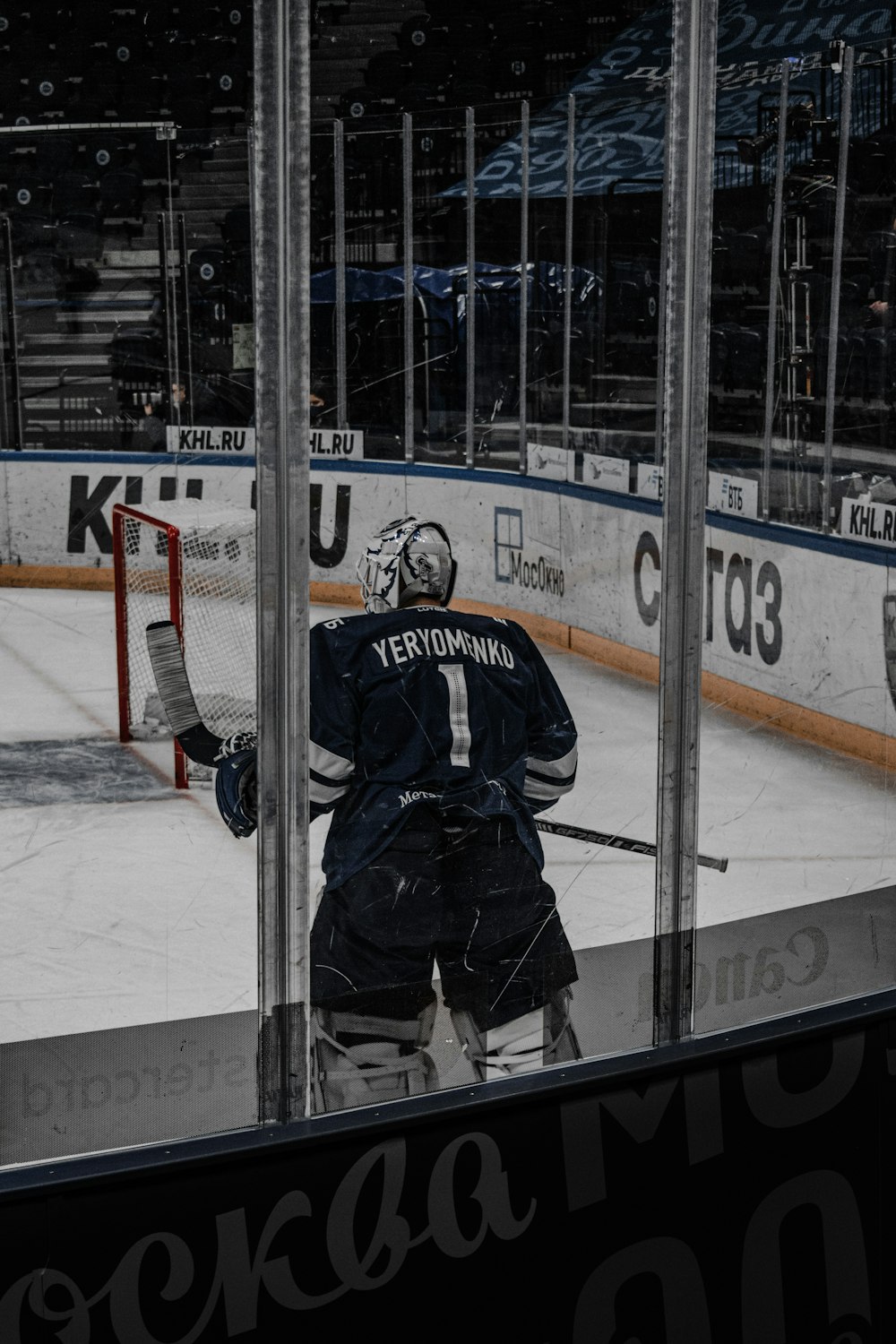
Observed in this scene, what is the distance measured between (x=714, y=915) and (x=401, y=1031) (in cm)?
46

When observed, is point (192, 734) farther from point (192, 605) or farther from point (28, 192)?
point (28, 192)

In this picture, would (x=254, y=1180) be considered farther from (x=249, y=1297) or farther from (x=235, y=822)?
(x=235, y=822)

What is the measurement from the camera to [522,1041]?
1521 mm

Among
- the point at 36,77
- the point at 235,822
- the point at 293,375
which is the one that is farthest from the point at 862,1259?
the point at 36,77

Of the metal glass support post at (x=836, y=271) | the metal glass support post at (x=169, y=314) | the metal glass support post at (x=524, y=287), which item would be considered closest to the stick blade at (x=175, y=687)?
the metal glass support post at (x=169, y=314)

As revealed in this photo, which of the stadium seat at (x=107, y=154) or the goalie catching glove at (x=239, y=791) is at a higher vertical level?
the stadium seat at (x=107, y=154)

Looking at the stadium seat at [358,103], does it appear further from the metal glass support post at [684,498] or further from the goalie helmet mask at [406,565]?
the goalie helmet mask at [406,565]

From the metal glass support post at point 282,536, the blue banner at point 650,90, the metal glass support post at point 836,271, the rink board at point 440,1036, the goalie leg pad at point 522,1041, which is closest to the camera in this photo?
the metal glass support post at point 282,536

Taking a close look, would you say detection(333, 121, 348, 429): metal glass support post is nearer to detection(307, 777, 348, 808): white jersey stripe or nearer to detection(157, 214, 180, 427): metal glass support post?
detection(157, 214, 180, 427): metal glass support post

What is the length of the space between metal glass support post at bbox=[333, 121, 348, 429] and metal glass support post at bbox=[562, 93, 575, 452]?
43 cm

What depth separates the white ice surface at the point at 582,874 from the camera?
168cm

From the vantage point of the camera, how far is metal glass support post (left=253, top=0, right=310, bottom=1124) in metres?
1.25

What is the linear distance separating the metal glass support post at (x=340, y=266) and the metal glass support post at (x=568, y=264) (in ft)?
1.41

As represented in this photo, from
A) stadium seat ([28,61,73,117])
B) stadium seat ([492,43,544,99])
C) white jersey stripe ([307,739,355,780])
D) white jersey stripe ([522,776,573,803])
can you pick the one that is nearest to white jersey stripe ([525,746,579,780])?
white jersey stripe ([522,776,573,803])
